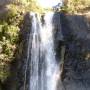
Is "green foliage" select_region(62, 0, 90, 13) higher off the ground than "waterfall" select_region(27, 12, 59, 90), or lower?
higher

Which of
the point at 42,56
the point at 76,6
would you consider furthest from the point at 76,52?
the point at 76,6

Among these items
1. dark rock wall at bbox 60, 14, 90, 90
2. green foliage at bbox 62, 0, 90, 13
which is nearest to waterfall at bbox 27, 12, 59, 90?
dark rock wall at bbox 60, 14, 90, 90

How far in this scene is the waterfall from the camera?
572 inches

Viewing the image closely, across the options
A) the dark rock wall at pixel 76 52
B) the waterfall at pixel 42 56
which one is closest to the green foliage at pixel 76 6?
the dark rock wall at pixel 76 52

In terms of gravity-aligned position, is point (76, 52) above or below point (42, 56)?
above

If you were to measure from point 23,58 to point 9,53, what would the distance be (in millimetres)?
714

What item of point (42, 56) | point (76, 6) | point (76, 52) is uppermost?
point (76, 6)

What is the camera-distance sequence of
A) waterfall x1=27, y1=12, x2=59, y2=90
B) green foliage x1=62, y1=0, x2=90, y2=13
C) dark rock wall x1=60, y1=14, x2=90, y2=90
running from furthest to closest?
green foliage x1=62, y1=0, x2=90, y2=13 < waterfall x1=27, y1=12, x2=59, y2=90 < dark rock wall x1=60, y1=14, x2=90, y2=90

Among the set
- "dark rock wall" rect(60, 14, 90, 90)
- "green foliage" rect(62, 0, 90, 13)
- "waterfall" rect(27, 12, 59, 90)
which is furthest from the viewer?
"green foliage" rect(62, 0, 90, 13)

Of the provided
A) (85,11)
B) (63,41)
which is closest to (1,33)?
(63,41)

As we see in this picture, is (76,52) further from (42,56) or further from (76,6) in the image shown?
(76,6)

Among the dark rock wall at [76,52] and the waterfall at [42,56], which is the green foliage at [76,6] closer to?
the dark rock wall at [76,52]

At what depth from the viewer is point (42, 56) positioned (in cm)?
1495

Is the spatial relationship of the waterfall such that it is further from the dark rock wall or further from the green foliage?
the green foliage
